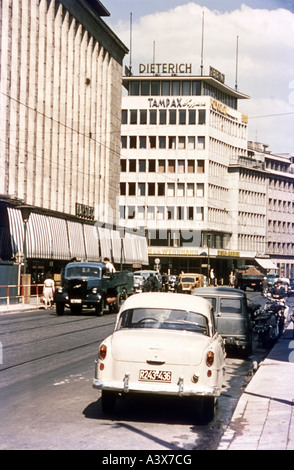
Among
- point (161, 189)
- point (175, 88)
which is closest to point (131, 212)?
point (161, 189)

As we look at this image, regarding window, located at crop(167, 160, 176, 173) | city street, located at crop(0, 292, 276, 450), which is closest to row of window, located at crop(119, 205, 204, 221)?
window, located at crop(167, 160, 176, 173)

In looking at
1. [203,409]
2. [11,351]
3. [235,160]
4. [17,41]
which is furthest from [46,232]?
[235,160]

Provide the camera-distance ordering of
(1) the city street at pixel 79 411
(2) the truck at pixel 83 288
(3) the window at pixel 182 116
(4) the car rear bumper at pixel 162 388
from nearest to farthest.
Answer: (1) the city street at pixel 79 411, (4) the car rear bumper at pixel 162 388, (2) the truck at pixel 83 288, (3) the window at pixel 182 116

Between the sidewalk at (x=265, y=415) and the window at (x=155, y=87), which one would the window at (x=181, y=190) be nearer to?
the window at (x=155, y=87)

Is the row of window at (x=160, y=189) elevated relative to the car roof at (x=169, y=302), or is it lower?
elevated

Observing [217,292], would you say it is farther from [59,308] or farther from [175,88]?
[175,88]

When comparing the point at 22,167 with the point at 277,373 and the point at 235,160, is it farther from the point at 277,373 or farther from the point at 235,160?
the point at 235,160

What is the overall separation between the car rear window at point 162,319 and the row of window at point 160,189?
95.0 meters

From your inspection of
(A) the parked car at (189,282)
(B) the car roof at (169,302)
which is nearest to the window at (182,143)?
(A) the parked car at (189,282)

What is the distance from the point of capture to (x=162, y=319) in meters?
11.2

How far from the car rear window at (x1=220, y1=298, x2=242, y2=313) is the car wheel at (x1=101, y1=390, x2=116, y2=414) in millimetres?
8804

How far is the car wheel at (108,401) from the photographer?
33.7 feet

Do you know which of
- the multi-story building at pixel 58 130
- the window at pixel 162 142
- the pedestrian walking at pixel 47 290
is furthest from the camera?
the window at pixel 162 142

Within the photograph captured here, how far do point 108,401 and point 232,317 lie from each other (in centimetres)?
878
